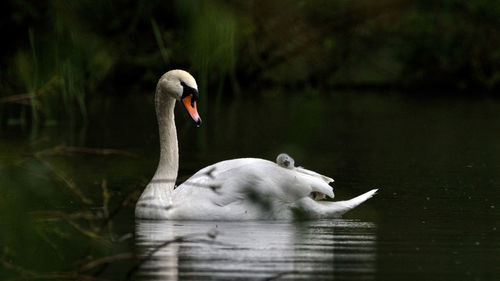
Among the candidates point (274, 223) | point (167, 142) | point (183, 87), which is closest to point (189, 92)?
point (183, 87)

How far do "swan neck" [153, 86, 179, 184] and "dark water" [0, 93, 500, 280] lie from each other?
0.40 metres

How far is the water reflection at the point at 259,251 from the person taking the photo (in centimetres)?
657

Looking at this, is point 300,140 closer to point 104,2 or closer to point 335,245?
point 104,2

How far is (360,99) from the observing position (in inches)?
1016

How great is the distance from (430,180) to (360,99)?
1448 centimetres

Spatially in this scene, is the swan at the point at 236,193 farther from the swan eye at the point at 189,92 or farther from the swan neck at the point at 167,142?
the swan neck at the point at 167,142

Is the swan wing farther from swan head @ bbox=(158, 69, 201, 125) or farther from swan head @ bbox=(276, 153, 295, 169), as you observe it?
swan head @ bbox=(158, 69, 201, 125)

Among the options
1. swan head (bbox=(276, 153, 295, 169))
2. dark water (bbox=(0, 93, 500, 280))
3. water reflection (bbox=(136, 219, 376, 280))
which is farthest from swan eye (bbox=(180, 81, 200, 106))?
water reflection (bbox=(136, 219, 376, 280))

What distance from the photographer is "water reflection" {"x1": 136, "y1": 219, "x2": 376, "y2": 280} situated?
657 cm

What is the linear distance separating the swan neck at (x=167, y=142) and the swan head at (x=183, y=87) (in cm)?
14

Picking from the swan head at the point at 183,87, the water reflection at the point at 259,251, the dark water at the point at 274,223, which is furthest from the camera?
the swan head at the point at 183,87

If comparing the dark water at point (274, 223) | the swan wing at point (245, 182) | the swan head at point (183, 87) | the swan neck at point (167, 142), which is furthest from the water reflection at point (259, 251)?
the swan head at point (183, 87)

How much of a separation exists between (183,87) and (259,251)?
93.4 inches

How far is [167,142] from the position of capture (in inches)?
377
